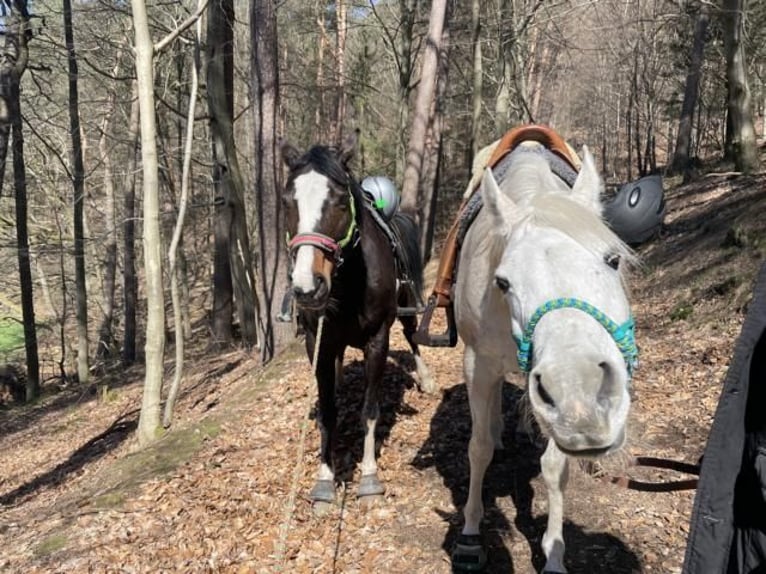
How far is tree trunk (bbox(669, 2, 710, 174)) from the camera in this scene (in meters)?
16.5

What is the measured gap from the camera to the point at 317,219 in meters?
3.35

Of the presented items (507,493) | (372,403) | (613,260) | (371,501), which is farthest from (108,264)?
(613,260)

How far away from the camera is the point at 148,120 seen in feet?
19.0

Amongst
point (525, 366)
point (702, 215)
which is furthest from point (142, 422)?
point (702, 215)

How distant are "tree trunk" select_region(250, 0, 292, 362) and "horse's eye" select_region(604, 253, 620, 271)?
20.7ft

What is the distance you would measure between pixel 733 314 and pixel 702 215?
5789 mm

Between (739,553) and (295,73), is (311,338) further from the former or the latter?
(295,73)

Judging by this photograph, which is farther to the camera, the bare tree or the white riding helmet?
the white riding helmet

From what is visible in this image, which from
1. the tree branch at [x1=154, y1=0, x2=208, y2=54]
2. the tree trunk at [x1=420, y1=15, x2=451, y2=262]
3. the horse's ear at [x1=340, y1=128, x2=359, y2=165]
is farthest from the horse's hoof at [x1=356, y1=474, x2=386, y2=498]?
the tree trunk at [x1=420, y1=15, x2=451, y2=262]

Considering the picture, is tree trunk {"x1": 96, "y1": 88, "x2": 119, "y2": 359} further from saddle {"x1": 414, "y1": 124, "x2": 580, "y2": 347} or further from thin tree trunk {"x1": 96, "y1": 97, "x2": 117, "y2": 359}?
saddle {"x1": 414, "y1": 124, "x2": 580, "y2": 347}

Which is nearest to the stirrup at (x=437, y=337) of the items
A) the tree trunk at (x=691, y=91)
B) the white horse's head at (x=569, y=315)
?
the white horse's head at (x=569, y=315)

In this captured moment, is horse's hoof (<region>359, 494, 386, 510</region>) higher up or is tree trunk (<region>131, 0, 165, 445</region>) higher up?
tree trunk (<region>131, 0, 165, 445</region>)

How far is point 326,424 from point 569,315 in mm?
3102

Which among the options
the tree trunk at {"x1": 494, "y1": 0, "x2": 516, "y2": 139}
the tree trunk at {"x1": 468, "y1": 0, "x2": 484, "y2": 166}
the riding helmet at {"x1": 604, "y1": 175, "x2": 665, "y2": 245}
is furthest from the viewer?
the tree trunk at {"x1": 468, "y1": 0, "x2": 484, "y2": 166}
